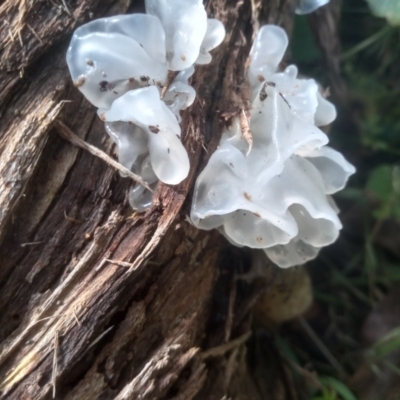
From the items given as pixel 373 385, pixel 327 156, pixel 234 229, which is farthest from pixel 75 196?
pixel 373 385

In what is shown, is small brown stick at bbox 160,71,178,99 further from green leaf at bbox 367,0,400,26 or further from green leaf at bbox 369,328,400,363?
green leaf at bbox 369,328,400,363

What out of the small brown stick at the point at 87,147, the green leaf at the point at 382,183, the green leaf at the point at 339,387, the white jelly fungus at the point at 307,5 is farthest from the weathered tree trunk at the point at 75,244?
the green leaf at the point at 382,183

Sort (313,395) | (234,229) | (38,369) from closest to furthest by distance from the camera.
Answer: (38,369), (234,229), (313,395)

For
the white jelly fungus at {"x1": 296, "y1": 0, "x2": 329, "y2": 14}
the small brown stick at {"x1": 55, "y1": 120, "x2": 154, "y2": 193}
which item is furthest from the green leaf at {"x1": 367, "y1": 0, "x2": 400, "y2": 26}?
the small brown stick at {"x1": 55, "y1": 120, "x2": 154, "y2": 193}

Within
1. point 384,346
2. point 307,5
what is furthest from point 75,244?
point 384,346

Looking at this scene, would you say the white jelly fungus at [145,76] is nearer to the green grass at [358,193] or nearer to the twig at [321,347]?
the green grass at [358,193]

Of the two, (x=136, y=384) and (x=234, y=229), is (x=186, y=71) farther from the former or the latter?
(x=136, y=384)

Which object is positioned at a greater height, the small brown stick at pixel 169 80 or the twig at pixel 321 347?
the small brown stick at pixel 169 80
